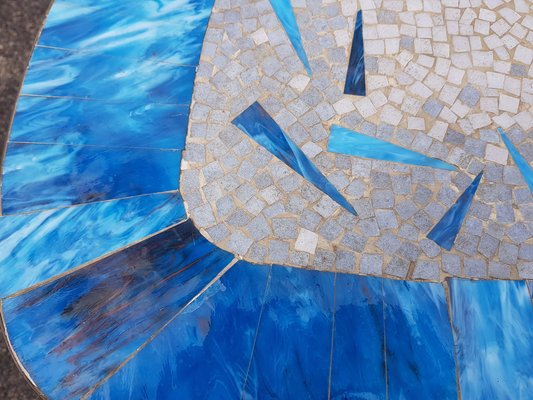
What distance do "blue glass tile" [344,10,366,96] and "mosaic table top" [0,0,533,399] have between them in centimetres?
2

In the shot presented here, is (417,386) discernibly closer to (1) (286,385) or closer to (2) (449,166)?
(1) (286,385)

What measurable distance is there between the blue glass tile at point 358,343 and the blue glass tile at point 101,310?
4.44 feet

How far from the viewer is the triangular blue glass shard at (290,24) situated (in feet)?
17.7

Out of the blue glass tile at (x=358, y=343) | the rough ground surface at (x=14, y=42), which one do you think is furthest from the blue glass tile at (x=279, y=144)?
the rough ground surface at (x=14, y=42)

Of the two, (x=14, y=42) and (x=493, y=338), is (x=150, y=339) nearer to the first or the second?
(x=493, y=338)

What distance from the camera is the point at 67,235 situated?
471 cm

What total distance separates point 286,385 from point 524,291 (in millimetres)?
2609

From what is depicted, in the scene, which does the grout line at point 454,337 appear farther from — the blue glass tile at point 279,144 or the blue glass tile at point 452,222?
the blue glass tile at point 279,144

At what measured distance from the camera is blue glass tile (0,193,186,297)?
461cm

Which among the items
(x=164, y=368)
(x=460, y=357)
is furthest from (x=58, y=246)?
(x=460, y=357)

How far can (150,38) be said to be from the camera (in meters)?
5.45

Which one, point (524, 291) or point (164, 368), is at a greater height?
point (164, 368)

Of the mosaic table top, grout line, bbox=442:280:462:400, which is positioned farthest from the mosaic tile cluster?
grout line, bbox=442:280:462:400

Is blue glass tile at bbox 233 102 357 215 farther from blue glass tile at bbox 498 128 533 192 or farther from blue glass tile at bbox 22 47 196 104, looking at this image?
blue glass tile at bbox 498 128 533 192
